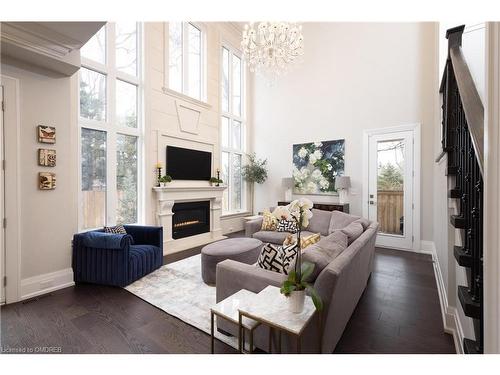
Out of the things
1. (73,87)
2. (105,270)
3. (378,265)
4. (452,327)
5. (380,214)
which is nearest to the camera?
(452,327)

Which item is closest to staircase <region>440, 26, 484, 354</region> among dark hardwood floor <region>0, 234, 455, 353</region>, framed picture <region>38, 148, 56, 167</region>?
dark hardwood floor <region>0, 234, 455, 353</region>

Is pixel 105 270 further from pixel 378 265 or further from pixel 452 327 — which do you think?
pixel 378 265

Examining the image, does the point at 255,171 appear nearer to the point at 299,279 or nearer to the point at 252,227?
the point at 252,227

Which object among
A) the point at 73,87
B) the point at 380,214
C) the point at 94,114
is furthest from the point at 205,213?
the point at 380,214

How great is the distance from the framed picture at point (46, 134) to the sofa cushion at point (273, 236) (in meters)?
3.35

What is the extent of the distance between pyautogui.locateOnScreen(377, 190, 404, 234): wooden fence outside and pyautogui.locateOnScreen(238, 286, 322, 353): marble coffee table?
13.4 ft

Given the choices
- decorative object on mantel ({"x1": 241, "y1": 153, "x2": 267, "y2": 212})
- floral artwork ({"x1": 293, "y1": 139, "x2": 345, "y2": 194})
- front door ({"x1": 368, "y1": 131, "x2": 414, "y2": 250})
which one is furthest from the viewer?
decorative object on mantel ({"x1": 241, "y1": 153, "x2": 267, "y2": 212})

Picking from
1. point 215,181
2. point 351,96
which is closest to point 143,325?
point 215,181

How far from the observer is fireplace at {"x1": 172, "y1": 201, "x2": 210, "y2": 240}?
191 inches

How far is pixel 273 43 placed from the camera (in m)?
3.49

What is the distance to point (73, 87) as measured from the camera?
330 cm

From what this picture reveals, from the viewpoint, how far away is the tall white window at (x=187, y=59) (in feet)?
16.3

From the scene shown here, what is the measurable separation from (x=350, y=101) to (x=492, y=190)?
5.39 metres

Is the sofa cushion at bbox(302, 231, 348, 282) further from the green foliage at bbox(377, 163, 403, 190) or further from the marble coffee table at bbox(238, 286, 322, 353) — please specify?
the green foliage at bbox(377, 163, 403, 190)
